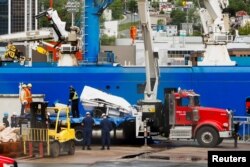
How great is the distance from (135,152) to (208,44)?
12440mm

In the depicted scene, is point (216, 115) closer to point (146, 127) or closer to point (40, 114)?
point (146, 127)

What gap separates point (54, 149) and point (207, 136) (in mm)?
6725

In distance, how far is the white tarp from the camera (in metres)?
34.1

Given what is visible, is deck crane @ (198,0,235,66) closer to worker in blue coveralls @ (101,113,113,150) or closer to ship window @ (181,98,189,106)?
ship window @ (181,98,189,106)

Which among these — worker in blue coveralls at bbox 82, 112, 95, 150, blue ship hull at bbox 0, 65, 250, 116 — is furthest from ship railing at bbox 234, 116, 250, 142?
worker in blue coveralls at bbox 82, 112, 95, 150

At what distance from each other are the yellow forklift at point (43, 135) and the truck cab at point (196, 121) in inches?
187

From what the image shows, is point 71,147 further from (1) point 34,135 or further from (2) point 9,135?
Result: (2) point 9,135

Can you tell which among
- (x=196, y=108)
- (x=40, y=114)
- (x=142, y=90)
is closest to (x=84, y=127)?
(x=40, y=114)

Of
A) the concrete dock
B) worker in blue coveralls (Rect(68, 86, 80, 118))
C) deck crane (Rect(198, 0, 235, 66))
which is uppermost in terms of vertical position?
deck crane (Rect(198, 0, 235, 66))

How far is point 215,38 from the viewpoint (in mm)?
40875

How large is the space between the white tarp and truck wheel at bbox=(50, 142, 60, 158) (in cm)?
612

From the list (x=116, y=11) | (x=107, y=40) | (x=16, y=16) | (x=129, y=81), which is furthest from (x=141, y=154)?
(x=116, y=11)

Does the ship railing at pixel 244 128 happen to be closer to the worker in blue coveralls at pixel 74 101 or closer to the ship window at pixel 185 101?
the ship window at pixel 185 101

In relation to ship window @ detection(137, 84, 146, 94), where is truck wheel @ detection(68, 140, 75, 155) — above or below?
below
